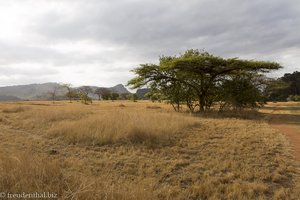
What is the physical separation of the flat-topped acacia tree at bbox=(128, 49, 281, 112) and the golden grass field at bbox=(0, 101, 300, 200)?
11.5 m

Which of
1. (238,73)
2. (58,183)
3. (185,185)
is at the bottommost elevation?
(185,185)

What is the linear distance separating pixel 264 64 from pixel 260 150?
15.9m

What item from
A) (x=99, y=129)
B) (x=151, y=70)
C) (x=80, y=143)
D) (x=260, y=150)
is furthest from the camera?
(x=151, y=70)

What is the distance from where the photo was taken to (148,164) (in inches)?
300

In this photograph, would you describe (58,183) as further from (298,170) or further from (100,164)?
(298,170)

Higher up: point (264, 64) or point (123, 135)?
point (264, 64)

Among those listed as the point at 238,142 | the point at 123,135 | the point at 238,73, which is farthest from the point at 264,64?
the point at 123,135

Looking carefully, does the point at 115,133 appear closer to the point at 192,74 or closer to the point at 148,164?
the point at 148,164

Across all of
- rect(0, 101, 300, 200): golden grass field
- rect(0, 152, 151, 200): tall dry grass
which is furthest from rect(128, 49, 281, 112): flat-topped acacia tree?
rect(0, 152, 151, 200): tall dry grass

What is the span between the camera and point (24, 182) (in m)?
4.25

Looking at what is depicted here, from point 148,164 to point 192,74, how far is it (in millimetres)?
20497

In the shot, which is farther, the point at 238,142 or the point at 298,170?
the point at 238,142

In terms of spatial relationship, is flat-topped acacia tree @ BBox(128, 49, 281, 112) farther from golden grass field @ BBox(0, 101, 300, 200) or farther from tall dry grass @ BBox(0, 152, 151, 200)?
tall dry grass @ BBox(0, 152, 151, 200)

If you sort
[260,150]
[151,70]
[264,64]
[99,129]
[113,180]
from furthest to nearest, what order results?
[151,70]
[264,64]
[99,129]
[260,150]
[113,180]
